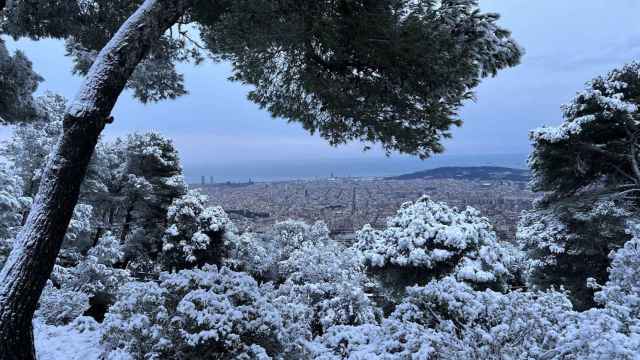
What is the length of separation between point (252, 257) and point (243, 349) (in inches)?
675

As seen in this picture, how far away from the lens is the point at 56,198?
3.76 meters

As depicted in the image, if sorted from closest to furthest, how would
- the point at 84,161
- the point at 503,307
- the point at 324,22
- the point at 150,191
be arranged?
the point at 84,161, the point at 324,22, the point at 503,307, the point at 150,191

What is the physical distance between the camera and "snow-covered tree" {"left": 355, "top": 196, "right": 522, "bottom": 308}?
15070 mm

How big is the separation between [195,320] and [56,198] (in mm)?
2403

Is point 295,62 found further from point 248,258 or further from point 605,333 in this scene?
point 248,258

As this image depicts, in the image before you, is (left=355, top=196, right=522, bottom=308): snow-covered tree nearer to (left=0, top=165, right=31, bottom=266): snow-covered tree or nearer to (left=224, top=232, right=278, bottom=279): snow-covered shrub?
(left=224, top=232, right=278, bottom=279): snow-covered shrub

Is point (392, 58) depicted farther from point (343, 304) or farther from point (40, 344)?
point (343, 304)

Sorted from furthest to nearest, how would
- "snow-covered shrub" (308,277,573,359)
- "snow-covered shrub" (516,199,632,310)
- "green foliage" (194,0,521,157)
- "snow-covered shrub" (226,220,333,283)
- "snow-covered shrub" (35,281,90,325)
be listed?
"snow-covered shrub" (226,220,333,283) < "snow-covered shrub" (516,199,632,310) < "snow-covered shrub" (35,281,90,325) < "green foliage" (194,0,521,157) < "snow-covered shrub" (308,277,573,359)

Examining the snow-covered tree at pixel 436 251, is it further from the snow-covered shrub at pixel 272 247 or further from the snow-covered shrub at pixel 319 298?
the snow-covered shrub at pixel 272 247

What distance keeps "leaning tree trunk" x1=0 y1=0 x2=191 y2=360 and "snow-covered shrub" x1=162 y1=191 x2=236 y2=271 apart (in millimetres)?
15630

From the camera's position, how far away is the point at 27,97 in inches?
277

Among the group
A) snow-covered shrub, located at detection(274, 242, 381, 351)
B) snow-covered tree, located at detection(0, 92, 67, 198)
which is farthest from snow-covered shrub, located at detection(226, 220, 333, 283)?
snow-covered tree, located at detection(0, 92, 67, 198)

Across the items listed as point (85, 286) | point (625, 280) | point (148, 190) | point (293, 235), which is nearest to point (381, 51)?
point (625, 280)

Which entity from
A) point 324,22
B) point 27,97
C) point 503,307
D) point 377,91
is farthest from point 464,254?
point 27,97
